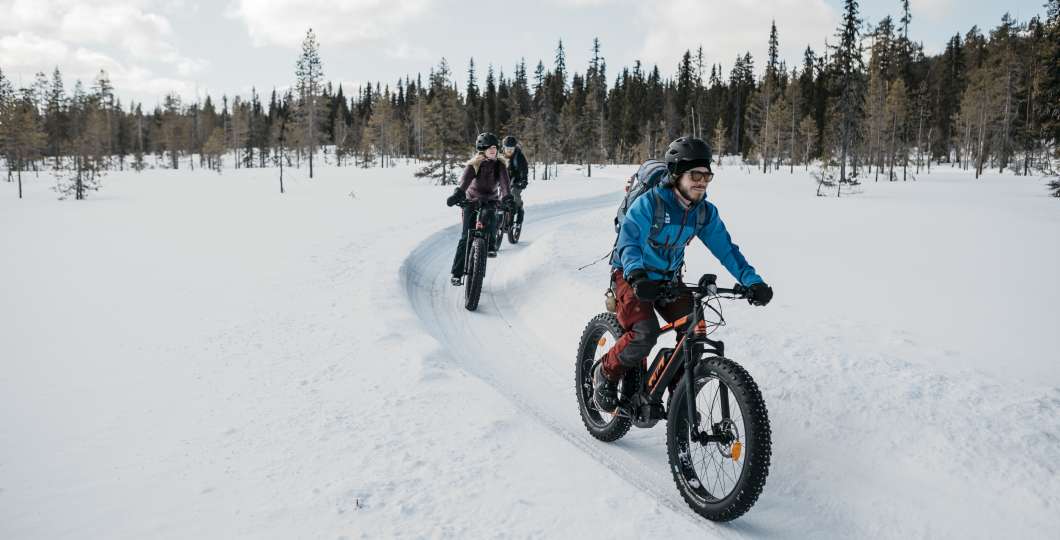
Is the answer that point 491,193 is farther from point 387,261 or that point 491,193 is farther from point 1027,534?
point 1027,534

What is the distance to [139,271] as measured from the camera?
10602 millimetres

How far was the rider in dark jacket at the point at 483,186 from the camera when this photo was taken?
9.12 meters

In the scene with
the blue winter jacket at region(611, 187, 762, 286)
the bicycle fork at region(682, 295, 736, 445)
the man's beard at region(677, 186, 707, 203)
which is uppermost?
the man's beard at region(677, 186, 707, 203)

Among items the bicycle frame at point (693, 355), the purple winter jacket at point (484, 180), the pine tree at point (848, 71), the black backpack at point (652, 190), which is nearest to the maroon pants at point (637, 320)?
the bicycle frame at point (693, 355)

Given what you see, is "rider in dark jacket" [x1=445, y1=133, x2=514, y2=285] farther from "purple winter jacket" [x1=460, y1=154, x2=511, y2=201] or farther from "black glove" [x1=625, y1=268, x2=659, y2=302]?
"black glove" [x1=625, y1=268, x2=659, y2=302]

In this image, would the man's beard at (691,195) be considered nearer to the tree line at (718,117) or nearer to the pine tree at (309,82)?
the tree line at (718,117)

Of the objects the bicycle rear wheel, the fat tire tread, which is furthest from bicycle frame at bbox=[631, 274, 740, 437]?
the fat tire tread

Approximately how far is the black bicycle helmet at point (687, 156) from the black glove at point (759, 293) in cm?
83

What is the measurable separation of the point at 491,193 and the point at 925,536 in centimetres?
705

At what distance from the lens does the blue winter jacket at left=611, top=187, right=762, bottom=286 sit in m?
3.85

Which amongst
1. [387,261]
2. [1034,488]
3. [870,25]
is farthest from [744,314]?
[870,25]

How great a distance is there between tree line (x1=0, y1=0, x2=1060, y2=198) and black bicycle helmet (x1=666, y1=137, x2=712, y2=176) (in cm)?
2971

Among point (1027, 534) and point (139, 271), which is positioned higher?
point (139, 271)

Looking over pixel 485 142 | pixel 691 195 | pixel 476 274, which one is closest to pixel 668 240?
pixel 691 195
